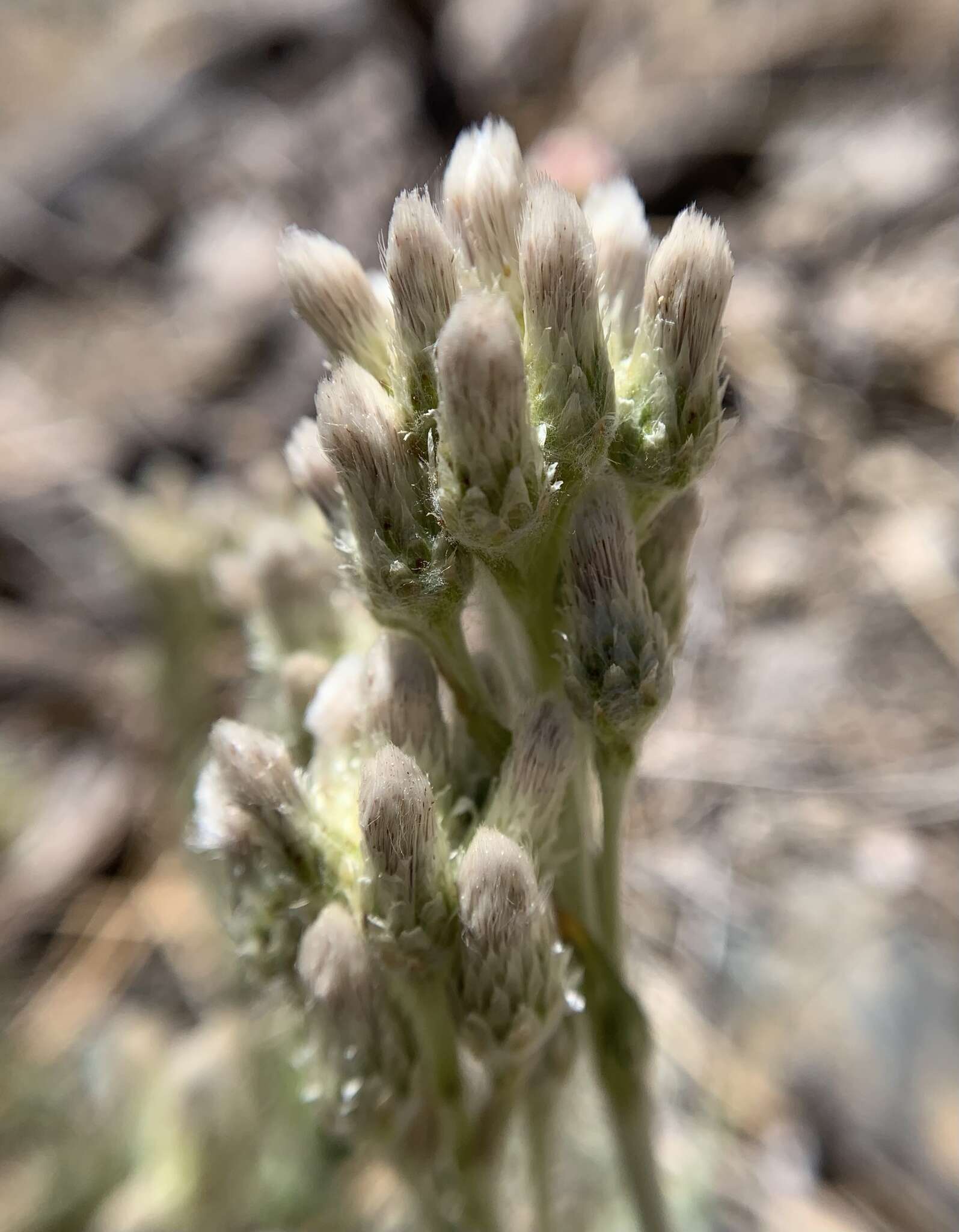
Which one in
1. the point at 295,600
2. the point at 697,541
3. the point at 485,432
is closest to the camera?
the point at 485,432

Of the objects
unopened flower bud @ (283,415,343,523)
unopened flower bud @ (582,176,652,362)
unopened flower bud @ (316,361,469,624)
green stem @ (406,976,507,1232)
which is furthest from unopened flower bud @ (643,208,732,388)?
green stem @ (406,976,507,1232)

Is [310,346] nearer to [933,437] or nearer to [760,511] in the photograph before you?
[760,511]

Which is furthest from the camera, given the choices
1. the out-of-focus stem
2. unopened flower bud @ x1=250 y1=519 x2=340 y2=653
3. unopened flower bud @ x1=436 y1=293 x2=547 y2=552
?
unopened flower bud @ x1=250 y1=519 x2=340 y2=653

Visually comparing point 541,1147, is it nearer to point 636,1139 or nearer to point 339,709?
point 636,1139

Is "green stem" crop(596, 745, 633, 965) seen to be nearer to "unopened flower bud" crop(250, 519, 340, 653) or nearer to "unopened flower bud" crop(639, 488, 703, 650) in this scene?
"unopened flower bud" crop(639, 488, 703, 650)

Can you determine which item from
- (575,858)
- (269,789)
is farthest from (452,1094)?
(269,789)

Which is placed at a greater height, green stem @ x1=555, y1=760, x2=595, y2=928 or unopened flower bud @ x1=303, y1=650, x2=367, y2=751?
unopened flower bud @ x1=303, y1=650, x2=367, y2=751

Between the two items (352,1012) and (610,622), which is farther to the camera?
(352,1012)
